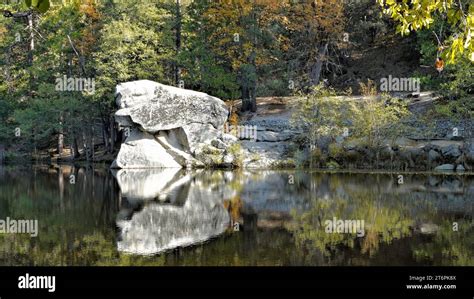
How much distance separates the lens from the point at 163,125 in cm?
3003

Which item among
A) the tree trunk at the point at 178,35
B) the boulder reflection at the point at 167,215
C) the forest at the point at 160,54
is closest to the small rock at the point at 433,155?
the forest at the point at 160,54

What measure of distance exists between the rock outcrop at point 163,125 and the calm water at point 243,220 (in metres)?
7.45

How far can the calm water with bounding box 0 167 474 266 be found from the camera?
367 inches

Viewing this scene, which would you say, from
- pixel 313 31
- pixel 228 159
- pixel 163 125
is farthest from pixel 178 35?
pixel 228 159

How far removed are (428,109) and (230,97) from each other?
12.1 m

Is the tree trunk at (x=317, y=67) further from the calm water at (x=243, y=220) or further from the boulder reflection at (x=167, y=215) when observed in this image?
the boulder reflection at (x=167, y=215)

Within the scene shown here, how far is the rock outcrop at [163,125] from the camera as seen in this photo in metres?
29.7

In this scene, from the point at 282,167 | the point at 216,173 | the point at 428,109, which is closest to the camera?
the point at 216,173

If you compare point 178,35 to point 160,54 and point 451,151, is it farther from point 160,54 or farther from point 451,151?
point 451,151

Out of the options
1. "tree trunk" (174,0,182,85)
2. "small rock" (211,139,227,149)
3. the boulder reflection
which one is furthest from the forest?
the boulder reflection

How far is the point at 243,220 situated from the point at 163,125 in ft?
58.0

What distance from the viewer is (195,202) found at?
52.8 feet

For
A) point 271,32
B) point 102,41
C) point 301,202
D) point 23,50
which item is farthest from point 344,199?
point 23,50

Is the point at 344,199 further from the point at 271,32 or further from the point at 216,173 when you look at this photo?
the point at 271,32
